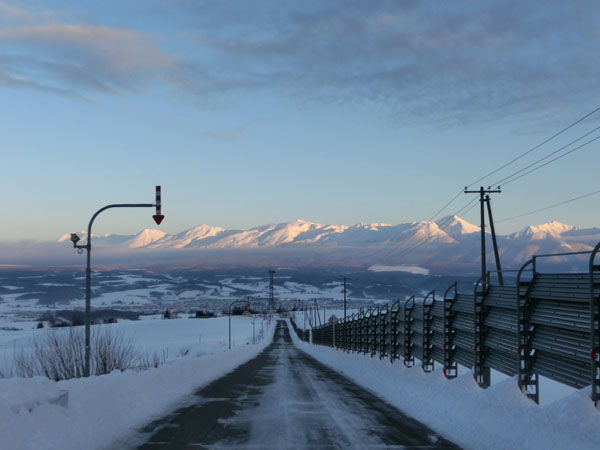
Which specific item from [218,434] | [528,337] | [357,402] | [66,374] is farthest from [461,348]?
[66,374]

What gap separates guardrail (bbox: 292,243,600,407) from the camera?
10.4 metres

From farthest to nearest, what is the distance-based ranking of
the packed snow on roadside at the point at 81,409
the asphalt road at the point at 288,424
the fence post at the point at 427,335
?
1. the fence post at the point at 427,335
2. the asphalt road at the point at 288,424
3. the packed snow on roadside at the point at 81,409

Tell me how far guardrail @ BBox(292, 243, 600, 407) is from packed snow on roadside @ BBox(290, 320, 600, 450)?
0.43m

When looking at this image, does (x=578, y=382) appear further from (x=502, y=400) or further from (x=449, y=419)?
(x=449, y=419)

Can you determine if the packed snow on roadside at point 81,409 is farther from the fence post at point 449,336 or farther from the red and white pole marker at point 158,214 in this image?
the fence post at point 449,336

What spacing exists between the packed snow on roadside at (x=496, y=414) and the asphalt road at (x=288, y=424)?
0.63 metres

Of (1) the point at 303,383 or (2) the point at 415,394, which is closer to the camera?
(2) the point at 415,394

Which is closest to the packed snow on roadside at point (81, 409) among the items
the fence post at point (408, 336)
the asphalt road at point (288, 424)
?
the asphalt road at point (288, 424)

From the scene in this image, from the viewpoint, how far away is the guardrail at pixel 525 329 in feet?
34.1

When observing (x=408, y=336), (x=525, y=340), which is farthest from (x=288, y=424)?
(x=408, y=336)

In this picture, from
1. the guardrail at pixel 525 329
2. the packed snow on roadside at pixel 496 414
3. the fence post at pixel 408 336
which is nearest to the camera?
the packed snow on roadside at pixel 496 414

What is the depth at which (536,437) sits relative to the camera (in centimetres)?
1030

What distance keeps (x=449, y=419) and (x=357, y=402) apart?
4.11m

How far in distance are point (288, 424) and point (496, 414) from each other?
4.31 meters
